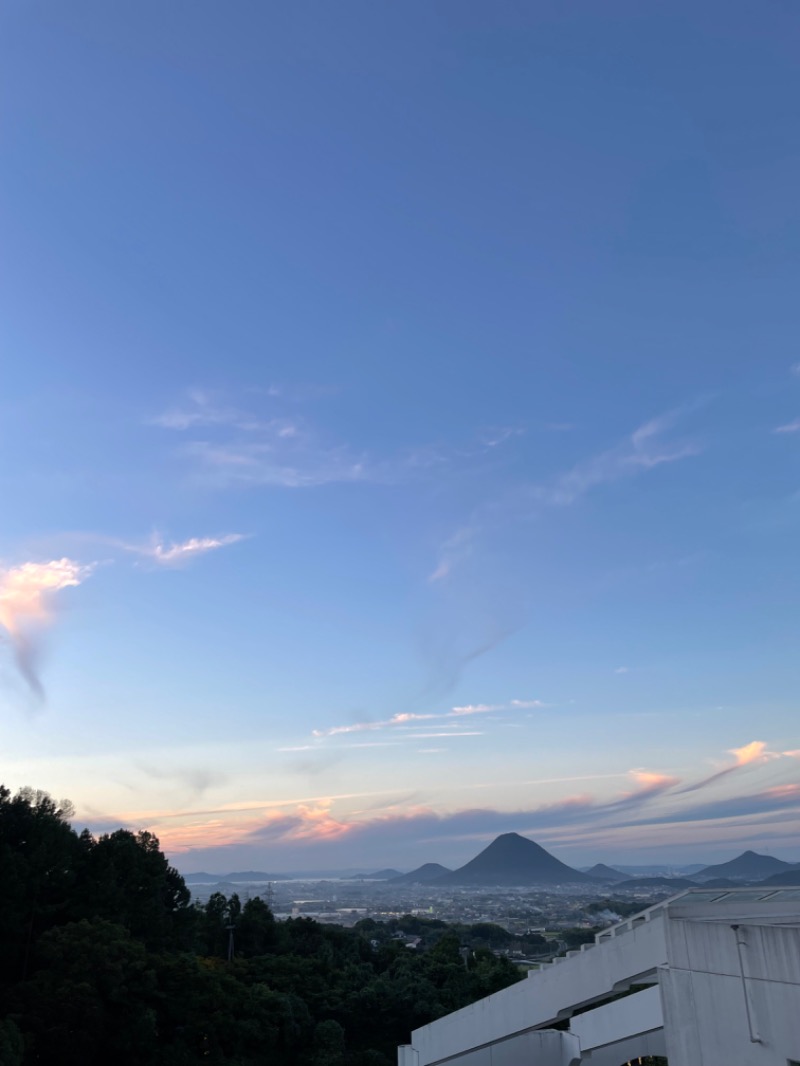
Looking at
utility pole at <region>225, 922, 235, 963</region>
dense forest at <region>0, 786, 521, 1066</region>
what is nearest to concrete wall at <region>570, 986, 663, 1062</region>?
dense forest at <region>0, 786, 521, 1066</region>

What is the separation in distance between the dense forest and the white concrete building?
1530 cm

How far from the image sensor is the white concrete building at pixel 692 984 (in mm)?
9984

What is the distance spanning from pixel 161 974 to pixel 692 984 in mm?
23717

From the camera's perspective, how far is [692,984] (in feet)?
37.6

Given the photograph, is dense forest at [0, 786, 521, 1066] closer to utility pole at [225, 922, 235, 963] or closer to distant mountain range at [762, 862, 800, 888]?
utility pole at [225, 922, 235, 963]

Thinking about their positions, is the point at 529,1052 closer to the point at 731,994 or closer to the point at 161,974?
the point at 731,994

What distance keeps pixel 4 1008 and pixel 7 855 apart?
22.1ft

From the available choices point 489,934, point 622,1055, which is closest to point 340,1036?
point 622,1055

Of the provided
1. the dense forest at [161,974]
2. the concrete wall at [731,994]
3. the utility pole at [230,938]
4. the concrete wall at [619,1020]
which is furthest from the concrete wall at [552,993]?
the utility pole at [230,938]

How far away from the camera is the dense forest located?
2650 cm

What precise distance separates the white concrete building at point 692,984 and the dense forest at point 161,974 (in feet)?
50.2

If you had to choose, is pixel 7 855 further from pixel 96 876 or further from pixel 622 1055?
pixel 622 1055

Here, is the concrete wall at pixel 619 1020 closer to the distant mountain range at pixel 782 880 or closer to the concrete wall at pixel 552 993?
the concrete wall at pixel 552 993

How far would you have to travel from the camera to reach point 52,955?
2761 centimetres
